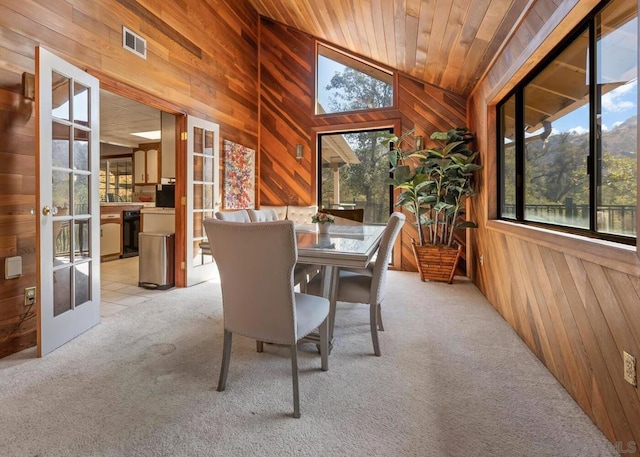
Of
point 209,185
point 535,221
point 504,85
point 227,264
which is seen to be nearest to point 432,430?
point 227,264

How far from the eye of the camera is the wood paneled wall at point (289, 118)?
17.0ft

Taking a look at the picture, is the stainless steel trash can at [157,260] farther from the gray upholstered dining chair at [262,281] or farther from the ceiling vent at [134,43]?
the gray upholstered dining chair at [262,281]

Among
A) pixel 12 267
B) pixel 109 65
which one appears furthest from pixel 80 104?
pixel 12 267

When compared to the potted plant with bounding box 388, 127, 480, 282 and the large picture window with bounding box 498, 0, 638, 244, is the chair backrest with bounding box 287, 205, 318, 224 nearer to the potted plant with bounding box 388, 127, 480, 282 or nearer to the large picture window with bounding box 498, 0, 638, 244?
the potted plant with bounding box 388, 127, 480, 282

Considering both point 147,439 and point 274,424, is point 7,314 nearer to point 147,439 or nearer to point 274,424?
point 147,439

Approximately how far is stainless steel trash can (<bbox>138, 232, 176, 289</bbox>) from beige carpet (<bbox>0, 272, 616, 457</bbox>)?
1.27m

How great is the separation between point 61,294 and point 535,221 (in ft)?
12.0

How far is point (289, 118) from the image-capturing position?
17.4 ft

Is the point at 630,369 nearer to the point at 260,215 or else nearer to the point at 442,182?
the point at 260,215

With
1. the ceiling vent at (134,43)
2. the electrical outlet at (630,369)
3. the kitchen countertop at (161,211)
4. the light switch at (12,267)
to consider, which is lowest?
the electrical outlet at (630,369)

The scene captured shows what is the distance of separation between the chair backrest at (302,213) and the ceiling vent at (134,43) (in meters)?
2.78

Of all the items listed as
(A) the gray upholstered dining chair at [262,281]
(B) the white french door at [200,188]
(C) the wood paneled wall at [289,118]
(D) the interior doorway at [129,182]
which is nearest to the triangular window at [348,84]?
(C) the wood paneled wall at [289,118]

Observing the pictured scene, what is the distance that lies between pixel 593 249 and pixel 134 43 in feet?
13.0

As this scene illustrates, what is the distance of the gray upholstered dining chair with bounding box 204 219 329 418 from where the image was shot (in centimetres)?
139
